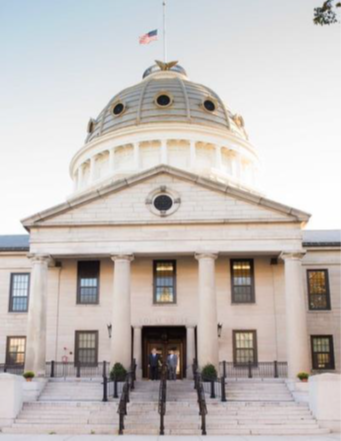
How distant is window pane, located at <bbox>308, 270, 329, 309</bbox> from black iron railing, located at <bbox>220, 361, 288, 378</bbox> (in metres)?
4.02

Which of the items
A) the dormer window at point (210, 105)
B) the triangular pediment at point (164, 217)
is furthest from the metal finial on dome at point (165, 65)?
the triangular pediment at point (164, 217)

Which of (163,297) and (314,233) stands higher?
(314,233)

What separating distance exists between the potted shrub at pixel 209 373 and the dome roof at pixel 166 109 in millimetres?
22101

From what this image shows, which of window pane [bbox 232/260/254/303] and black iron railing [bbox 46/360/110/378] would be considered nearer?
black iron railing [bbox 46/360/110/378]

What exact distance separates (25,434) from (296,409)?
32.0ft

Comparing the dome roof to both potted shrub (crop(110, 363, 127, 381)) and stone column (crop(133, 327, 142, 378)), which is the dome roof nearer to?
stone column (crop(133, 327, 142, 378))

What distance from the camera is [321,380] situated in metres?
21.3

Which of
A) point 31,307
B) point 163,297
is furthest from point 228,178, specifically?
point 31,307

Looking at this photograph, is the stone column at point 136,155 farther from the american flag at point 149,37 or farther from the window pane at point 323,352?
the window pane at point 323,352

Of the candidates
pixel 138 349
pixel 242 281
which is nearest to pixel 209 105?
pixel 242 281

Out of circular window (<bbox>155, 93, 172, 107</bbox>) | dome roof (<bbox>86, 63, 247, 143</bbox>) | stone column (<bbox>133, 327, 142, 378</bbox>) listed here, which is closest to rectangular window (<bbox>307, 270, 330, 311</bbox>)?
stone column (<bbox>133, 327, 142, 378</bbox>)

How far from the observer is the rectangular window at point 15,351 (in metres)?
32.2

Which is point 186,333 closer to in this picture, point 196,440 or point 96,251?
point 96,251

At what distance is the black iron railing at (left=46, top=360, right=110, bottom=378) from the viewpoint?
30016mm
